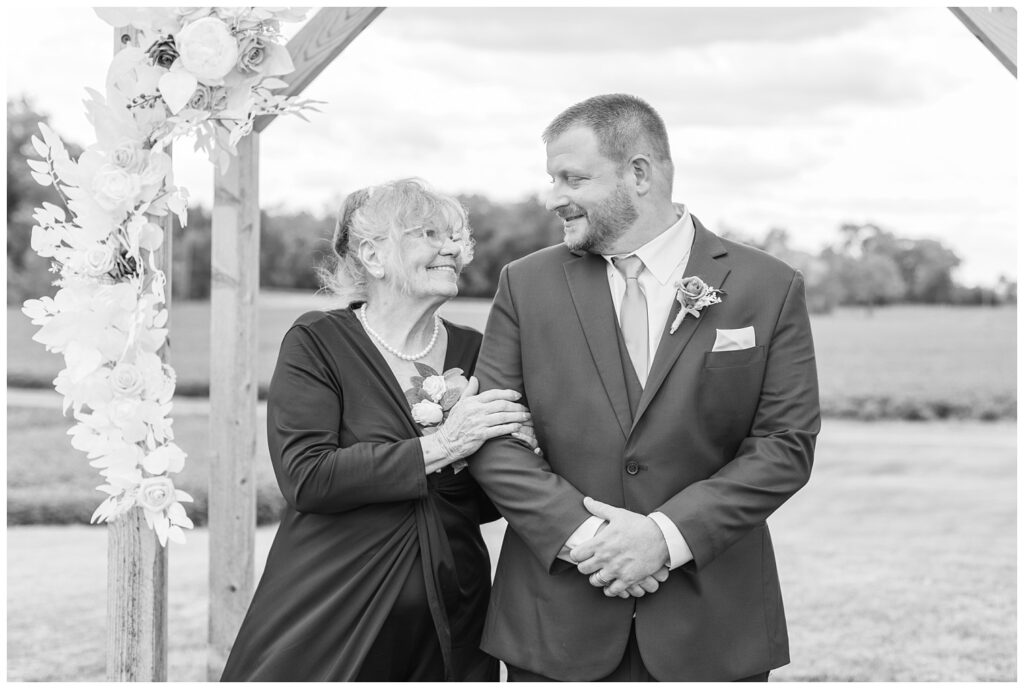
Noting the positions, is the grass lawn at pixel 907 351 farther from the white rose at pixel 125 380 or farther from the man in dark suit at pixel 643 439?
the man in dark suit at pixel 643 439

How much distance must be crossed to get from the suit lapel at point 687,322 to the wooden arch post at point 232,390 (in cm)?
155

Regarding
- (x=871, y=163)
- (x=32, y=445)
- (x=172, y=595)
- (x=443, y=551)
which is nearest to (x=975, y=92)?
(x=871, y=163)

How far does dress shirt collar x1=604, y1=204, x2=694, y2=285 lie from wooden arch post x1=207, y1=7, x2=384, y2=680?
1451 mm

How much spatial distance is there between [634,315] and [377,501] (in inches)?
33.7

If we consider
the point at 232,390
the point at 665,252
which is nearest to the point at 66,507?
the point at 232,390

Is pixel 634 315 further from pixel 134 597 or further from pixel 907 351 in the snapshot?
pixel 907 351

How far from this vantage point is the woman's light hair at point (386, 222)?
291cm

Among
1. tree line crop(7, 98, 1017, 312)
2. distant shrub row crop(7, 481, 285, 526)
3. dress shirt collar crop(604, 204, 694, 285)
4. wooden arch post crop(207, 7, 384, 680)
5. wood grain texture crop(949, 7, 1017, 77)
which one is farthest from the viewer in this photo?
distant shrub row crop(7, 481, 285, 526)

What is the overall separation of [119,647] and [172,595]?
532cm

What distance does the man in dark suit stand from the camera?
233cm

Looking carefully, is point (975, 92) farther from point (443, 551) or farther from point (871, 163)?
point (443, 551)

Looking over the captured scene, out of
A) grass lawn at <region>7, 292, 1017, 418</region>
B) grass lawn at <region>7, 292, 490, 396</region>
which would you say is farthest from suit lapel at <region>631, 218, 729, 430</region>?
grass lawn at <region>7, 292, 490, 396</region>

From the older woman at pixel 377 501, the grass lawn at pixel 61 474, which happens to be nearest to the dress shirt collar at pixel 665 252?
the older woman at pixel 377 501

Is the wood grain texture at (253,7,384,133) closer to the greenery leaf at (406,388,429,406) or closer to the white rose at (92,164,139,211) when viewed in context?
the white rose at (92,164,139,211)
